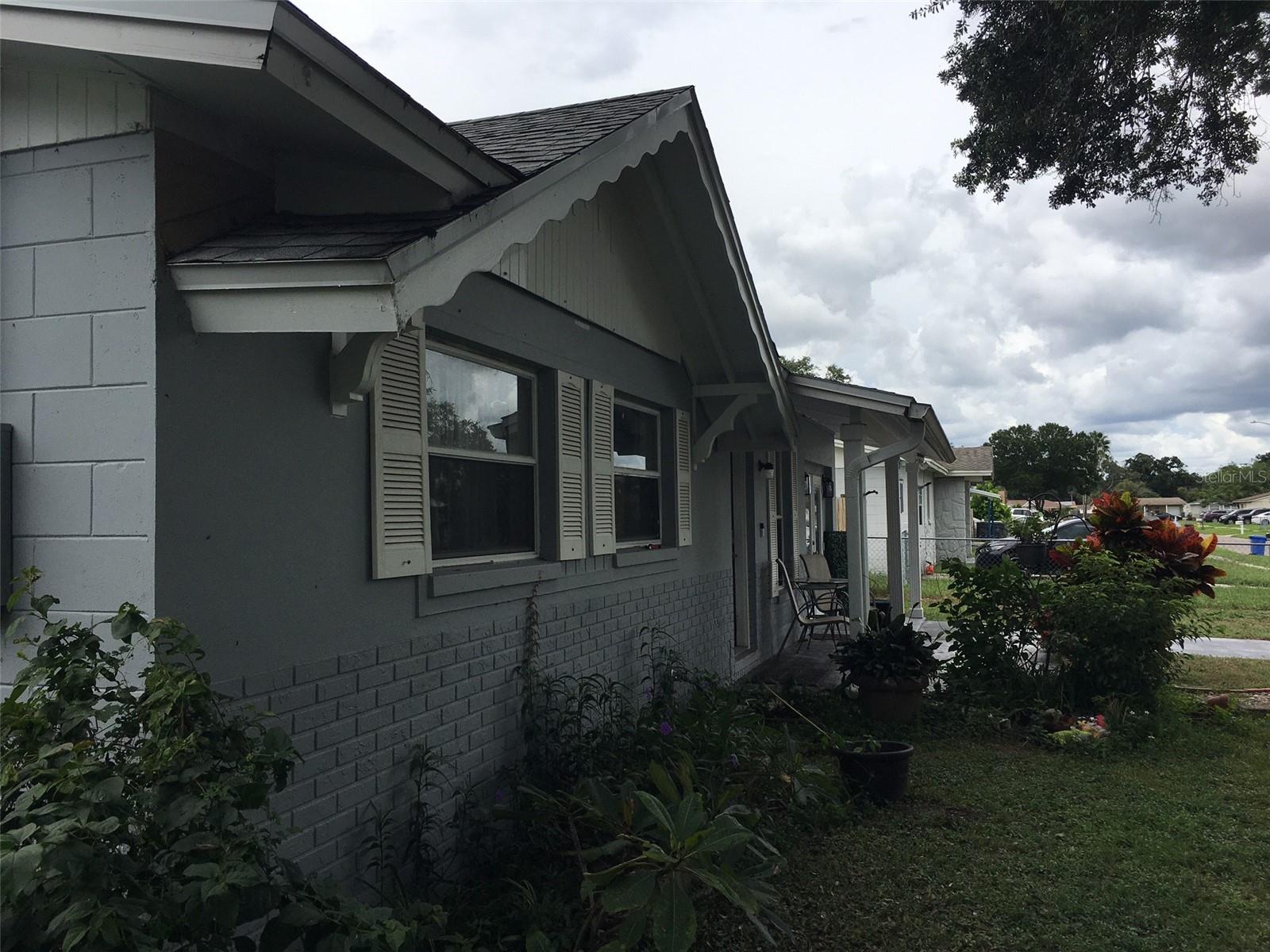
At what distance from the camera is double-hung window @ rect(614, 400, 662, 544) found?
6.34 meters

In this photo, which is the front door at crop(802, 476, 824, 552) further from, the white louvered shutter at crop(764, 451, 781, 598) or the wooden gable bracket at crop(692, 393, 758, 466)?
the wooden gable bracket at crop(692, 393, 758, 466)

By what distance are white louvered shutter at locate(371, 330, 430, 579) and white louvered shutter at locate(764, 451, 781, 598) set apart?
21.9ft

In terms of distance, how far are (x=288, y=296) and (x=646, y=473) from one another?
4458 mm

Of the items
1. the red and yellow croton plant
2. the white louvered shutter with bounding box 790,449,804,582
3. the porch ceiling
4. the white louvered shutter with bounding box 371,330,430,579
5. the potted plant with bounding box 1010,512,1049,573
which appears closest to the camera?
the white louvered shutter with bounding box 371,330,430,579

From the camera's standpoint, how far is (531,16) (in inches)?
211

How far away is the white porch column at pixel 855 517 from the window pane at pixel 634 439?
215cm

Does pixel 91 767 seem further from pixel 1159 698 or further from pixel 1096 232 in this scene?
pixel 1096 232

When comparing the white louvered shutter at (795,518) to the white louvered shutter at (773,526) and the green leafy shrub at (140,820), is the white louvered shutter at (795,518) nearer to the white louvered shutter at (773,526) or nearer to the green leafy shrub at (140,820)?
the white louvered shutter at (773,526)

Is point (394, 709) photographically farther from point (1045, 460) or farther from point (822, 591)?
point (1045, 460)

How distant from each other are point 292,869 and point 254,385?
147 cm

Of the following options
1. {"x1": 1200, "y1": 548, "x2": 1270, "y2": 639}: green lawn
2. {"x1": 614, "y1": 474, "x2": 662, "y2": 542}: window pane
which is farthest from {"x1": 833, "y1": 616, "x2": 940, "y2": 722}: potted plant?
{"x1": 1200, "y1": 548, "x2": 1270, "y2": 639}: green lawn

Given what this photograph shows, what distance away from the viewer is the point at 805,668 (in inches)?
376

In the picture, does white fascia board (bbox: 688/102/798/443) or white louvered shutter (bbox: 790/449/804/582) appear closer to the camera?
white fascia board (bbox: 688/102/798/443)

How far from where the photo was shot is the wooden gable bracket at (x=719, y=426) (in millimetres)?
7262
